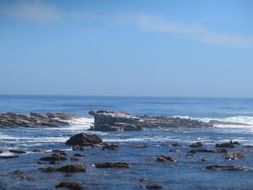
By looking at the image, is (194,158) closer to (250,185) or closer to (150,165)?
(150,165)

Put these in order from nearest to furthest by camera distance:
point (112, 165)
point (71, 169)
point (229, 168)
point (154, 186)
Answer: point (154, 186), point (71, 169), point (229, 168), point (112, 165)

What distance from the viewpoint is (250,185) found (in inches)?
1780

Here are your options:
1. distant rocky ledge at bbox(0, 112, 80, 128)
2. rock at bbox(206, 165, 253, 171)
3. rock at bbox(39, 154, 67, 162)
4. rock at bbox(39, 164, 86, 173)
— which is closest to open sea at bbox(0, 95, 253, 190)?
rock at bbox(39, 164, 86, 173)

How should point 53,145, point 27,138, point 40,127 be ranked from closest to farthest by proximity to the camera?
1. point 53,145
2. point 27,138
3. point 40,127

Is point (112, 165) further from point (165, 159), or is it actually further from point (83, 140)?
point (83, 140)

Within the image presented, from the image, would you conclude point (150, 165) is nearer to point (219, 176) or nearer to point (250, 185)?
point (219, 176)

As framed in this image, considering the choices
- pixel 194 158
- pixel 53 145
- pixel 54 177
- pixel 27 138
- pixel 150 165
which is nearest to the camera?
pixel 54 177

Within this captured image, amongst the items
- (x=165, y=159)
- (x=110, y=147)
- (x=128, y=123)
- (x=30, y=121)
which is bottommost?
(x=110, y=147)

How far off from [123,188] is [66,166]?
9697 millimetres


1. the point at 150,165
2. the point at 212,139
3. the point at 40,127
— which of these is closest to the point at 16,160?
the point at 150,165

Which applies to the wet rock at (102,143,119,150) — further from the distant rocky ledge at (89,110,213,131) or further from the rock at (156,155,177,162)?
the distant rocky ledge at (89,110,213,131)

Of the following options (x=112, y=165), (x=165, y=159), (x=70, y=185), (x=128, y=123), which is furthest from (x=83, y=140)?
(x=128, y=123)

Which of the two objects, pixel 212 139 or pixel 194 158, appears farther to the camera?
pixel 212 139

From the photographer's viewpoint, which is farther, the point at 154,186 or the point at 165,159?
the point at 165,159
